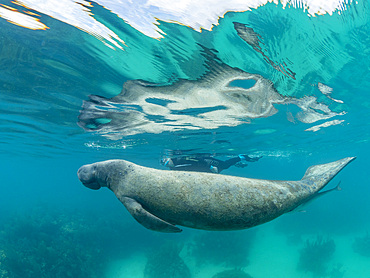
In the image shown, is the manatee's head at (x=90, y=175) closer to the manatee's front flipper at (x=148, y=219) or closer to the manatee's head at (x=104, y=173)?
the manatee's head at (x=104, y=173)

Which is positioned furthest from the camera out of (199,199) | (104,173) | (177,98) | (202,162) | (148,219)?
(202,162)

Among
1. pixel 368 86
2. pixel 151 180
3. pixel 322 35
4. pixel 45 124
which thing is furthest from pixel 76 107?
pixel 368 86

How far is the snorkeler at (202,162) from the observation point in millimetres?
13516

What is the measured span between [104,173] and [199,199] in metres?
1.91

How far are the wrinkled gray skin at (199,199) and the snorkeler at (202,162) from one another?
8.81 m

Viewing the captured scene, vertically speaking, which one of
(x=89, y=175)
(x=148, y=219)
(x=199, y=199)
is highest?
(x=199, y=199)

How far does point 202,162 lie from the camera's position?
64.7 ft

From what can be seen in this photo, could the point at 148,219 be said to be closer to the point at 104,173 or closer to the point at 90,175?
the point at 104,173

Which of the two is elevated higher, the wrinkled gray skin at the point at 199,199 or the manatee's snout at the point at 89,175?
the wrinkled gray skin at the point at 199,199

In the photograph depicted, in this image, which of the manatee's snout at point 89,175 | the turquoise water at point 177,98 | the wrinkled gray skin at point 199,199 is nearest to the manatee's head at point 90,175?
the manatee's snout at point 89,175

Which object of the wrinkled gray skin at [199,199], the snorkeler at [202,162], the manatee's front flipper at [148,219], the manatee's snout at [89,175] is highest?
the wrinkled gray skin at [199,199]

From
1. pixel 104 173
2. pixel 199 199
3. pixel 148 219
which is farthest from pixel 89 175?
pixel 199 199

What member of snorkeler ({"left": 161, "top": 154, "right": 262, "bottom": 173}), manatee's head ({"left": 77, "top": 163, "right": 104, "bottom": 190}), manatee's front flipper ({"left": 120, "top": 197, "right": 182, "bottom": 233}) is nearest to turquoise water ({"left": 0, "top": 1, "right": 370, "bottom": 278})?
snorkeler ({"left": 161, "top": 154, "right": 262, "bottom": 173})

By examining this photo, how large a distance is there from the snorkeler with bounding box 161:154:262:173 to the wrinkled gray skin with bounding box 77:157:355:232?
8805 millimetres
